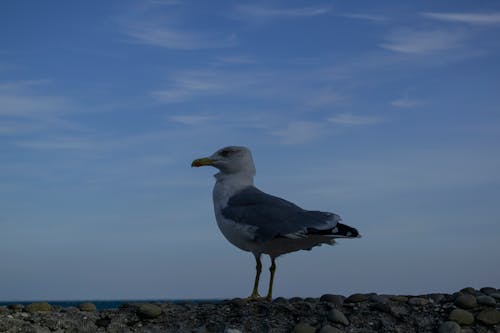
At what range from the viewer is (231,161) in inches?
379

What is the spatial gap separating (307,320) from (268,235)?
1203 mm

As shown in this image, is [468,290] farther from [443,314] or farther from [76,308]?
[76,308]

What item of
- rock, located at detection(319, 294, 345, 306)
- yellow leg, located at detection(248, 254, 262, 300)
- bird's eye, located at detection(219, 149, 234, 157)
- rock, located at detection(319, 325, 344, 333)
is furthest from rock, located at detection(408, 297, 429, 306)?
bird's eye, located at detection(219, 149, 234, 157)

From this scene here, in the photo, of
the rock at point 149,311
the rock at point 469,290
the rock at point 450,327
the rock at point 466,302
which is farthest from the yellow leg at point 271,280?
the rock at point 469,290

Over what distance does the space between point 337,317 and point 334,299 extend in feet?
2.96

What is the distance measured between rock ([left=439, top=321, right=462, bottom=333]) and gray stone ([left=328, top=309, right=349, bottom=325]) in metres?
1.18

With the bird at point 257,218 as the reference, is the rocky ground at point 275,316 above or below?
below

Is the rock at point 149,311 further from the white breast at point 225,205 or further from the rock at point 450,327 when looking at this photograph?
the rock at point 450,327

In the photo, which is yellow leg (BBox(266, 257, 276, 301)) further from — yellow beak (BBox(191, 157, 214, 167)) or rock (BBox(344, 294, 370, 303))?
yellow beak (BBox(191, 157, 214, 167))

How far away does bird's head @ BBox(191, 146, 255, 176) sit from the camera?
379 inches

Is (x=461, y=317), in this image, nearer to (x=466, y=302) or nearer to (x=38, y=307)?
(x=466, y=302)

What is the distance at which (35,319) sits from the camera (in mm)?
8914

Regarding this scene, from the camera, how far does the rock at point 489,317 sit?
909cm

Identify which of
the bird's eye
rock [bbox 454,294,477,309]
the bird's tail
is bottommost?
rock [bbox 454,294,477,309]
